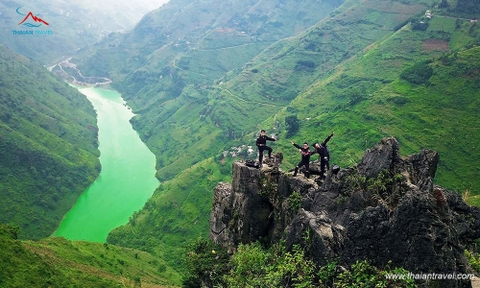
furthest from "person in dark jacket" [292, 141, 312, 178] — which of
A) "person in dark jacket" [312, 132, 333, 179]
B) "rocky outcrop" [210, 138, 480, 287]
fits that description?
"rocky outcrop" [210, 138, 480, 287]

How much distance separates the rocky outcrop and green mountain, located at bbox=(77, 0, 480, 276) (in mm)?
46938

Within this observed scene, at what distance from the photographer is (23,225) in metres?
93.3

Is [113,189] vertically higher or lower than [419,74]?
higher

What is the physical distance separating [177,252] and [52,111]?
99.1 m

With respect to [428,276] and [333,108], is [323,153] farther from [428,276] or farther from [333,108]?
[333,108]

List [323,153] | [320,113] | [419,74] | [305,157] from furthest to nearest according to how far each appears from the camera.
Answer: [320,113] < [419,74] < [305,157] < [323,153]

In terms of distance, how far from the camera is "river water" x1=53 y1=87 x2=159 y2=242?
99.8 metres

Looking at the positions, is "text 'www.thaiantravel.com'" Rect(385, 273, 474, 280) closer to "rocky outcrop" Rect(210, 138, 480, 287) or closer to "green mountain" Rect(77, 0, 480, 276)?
"rocky outcrop" Rect(210, 138, 480, 287)

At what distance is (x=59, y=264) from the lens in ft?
126

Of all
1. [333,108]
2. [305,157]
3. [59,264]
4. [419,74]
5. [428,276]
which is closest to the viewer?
[428,276]

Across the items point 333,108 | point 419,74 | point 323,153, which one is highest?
point 323,153

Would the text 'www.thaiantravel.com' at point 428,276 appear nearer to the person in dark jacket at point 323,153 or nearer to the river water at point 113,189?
Result: the person in dark jacket at point 323,153

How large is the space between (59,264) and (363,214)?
34015mm

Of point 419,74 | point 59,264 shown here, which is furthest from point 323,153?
point 419,74
